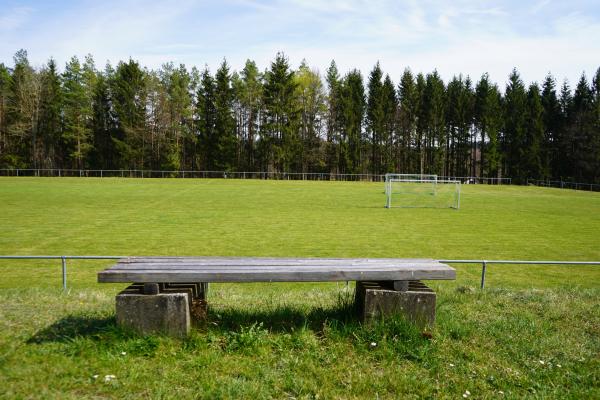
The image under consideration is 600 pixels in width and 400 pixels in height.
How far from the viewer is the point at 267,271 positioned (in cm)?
431

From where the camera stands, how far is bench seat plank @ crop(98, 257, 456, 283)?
415 cm

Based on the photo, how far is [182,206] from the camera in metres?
28.8

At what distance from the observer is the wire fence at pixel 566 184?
56800mm

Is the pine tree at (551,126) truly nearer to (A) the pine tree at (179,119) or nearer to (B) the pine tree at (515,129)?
(B) the pine tree at (515,129)

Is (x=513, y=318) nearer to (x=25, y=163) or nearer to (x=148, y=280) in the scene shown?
(x=148, y=280)

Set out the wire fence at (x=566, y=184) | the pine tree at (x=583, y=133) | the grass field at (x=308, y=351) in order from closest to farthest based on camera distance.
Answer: the grass field at (x=308, y=351) < the wire fence at (x=566, y=184) < the pine tree at (x=583, y=133)

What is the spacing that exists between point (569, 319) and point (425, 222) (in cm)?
1918

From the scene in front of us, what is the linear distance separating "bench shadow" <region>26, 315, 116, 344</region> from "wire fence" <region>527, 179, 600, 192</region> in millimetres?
62761

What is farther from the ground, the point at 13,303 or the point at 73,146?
the point at 73,146

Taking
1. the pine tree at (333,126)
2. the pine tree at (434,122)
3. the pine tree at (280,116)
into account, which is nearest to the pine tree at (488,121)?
the pine tree at (434,122)

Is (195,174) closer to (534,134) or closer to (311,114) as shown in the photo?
(311,114)

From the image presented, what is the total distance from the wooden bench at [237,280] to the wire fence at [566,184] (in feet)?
200

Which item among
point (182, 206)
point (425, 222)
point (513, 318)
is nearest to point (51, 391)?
point (513, 318)

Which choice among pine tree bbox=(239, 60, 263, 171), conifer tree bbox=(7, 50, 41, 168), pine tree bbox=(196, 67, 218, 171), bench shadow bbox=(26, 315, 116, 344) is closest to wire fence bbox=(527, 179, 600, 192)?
pine tree bbox=(239, 60, 263, 171)
